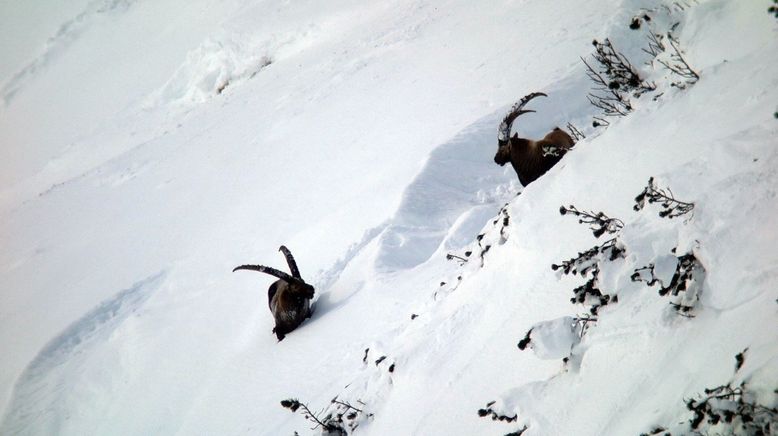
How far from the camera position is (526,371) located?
101 inches

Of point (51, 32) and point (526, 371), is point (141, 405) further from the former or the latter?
point (51, 32)

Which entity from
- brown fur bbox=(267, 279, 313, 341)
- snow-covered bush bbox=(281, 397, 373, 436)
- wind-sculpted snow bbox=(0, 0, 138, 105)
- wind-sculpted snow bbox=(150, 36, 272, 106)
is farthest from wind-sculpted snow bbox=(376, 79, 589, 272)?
wind-sculpted snow bbox=(0, 0, 138, 105)

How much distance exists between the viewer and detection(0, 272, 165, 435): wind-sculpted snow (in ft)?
23.1

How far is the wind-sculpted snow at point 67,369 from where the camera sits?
23.1ft

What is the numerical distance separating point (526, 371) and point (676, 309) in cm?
84

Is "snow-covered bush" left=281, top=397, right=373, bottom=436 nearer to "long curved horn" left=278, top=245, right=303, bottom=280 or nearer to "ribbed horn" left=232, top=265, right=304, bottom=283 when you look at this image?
"ribbed horn" left=232, top=265, right=304, bottom=283

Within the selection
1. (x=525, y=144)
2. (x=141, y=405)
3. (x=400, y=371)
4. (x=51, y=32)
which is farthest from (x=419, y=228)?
(x=51, y=32)

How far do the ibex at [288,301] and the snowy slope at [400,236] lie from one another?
0.26 meters

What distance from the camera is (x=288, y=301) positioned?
600cm

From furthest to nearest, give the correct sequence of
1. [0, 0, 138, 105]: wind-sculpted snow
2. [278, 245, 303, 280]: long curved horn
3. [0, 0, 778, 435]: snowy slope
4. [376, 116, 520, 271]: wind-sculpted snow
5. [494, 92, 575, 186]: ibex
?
[0, 0, 138, 105]: wind-sculpted snow → [278, 245, 303, 280]: long curved horn → [376, 116, 520, 271]: wind-sculpted snow → [494, 92, 575, 186]: ibex → [0, 0, 778, 435]: snowy slope

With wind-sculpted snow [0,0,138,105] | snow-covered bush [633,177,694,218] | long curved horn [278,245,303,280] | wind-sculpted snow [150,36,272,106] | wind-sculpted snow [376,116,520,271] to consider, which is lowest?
wind-sculpted snow [376,116,520,271]

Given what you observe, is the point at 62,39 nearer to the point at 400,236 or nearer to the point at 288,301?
the point at 288,301

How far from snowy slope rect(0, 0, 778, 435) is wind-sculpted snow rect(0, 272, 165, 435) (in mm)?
41

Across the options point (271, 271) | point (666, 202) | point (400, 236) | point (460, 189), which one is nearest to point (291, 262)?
point (271, 271)
